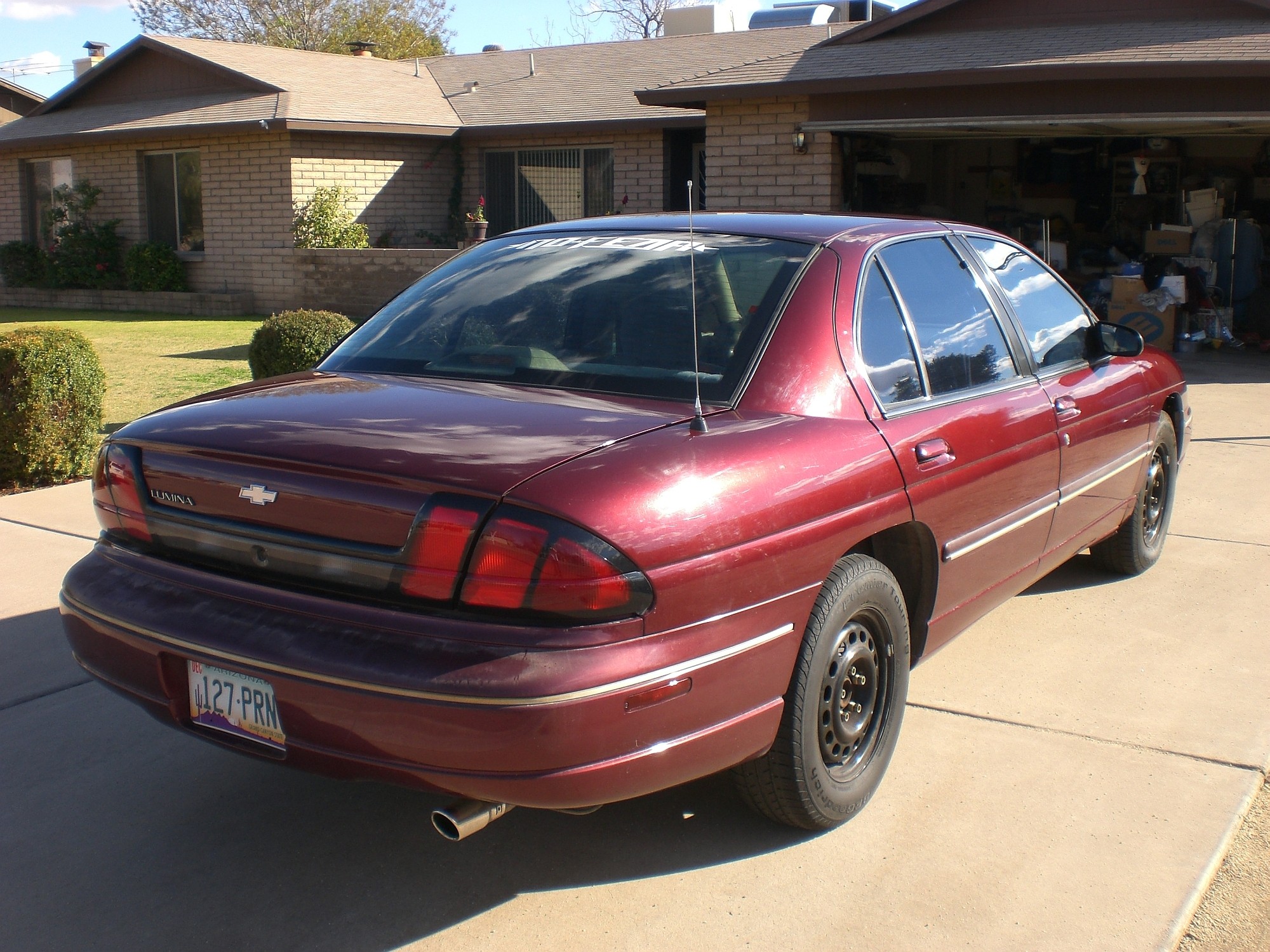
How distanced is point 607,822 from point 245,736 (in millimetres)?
1092

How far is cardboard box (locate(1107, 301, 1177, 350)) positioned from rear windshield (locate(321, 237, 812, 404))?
441 inches

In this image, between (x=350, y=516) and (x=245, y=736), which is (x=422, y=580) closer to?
(x=350, y=516)

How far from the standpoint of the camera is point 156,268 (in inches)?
801

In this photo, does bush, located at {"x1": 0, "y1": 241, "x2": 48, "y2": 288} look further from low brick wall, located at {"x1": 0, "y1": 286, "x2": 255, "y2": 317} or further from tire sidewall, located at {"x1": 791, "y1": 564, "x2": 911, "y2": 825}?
tire sidewall, located at {"x1": 791, "y1": 564, "x2": 911, "y2": 825}

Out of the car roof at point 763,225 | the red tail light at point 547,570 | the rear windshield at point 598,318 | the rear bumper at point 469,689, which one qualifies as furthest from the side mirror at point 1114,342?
the red tail light at point 547,570

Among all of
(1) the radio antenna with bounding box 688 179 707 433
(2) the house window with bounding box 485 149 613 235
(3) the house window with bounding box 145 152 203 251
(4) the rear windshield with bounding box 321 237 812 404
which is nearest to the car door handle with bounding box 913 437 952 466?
(4) the rear windshield with bounding box 321 237 812 404

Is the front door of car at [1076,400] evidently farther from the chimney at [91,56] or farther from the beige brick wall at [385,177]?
the chimney at [91,56]

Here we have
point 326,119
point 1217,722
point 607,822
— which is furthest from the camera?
point 326,119

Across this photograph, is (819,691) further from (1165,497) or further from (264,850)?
(1165,497)

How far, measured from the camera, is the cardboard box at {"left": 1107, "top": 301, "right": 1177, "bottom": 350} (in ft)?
45.0

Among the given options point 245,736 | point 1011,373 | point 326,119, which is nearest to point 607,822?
point 245,736

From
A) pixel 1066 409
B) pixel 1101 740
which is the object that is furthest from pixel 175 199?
pixel 1101 740

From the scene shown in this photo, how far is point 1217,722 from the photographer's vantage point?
4082mm

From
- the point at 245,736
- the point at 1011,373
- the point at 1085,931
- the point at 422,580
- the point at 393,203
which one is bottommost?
the point at 1085,931
